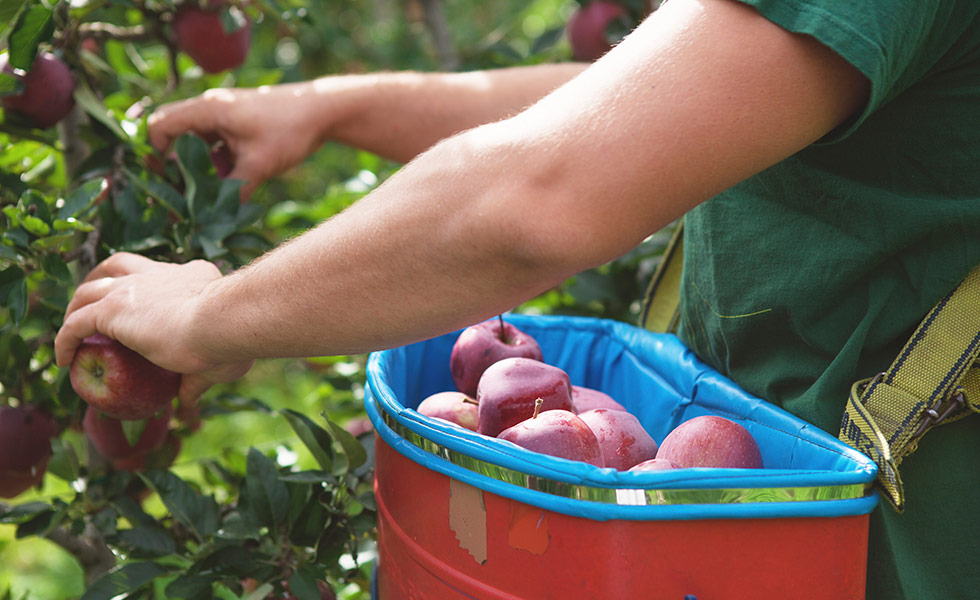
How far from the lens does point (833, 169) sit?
3.10 feet

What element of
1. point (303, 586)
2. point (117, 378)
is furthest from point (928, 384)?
point (117, 378)

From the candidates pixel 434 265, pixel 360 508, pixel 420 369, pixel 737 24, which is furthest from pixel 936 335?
pixel 360 508

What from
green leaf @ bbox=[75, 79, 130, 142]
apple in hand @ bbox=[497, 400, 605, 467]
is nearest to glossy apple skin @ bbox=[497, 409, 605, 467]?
apple in hand @ bbox=[497, 400, 605, 467]

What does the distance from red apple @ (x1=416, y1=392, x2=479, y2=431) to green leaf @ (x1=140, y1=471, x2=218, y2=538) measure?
533mm

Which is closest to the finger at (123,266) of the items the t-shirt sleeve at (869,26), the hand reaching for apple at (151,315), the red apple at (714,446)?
the hand reaching for apple at (151,315)

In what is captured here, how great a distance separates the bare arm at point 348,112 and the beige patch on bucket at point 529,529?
998mm

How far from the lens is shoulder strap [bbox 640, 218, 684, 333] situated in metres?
1.35

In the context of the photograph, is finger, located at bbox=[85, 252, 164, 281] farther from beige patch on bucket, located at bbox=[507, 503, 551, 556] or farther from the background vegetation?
beige patch on bucket, located at bbox=[507, 503, 551, 556]

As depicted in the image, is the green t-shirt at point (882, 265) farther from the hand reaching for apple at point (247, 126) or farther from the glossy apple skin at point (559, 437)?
→ the hand reaching for apple at point (247, 126)

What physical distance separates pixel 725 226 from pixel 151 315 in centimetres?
74

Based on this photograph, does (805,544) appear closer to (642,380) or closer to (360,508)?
(642,380)

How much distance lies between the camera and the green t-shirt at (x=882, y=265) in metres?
0.86

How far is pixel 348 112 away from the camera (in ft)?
5.63

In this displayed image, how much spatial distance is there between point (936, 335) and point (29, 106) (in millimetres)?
1411
